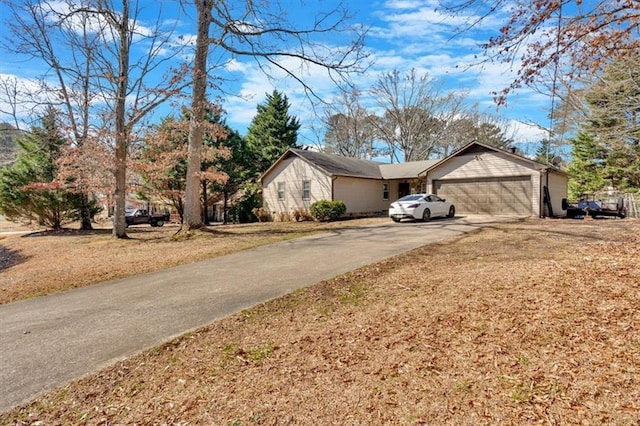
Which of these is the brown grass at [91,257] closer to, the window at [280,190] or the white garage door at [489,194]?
the window at [280,190]

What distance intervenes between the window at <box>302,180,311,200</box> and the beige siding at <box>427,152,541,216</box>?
24.6 ft

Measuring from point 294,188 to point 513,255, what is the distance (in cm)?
1785

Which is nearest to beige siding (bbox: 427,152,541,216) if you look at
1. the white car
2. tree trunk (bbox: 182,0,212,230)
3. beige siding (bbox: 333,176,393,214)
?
the white car

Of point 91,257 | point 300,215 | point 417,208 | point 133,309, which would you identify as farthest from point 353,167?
point 133,309

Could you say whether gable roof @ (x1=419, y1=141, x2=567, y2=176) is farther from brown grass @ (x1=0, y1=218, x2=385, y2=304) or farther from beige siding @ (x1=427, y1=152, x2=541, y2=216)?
brown grass @ (x1=0, y1=218, x2=385, y2=304)

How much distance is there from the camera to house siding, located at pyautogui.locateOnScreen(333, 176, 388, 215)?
23516mm

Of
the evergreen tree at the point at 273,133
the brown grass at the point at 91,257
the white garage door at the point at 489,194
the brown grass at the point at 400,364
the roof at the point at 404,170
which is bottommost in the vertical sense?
the brown grass at the point at 400,364

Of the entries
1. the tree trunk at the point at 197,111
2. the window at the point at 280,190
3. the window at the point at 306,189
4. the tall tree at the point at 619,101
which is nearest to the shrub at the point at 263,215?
the window at the point at 280,190

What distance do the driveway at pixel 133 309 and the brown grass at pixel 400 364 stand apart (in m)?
0.43

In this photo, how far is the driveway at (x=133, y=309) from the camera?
4047 millimetres

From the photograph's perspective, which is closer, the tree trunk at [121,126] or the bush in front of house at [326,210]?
the tree trunk at [121,126]

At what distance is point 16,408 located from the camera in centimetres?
325

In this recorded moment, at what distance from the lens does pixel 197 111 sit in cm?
1492

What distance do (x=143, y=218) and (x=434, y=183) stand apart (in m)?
22.0
